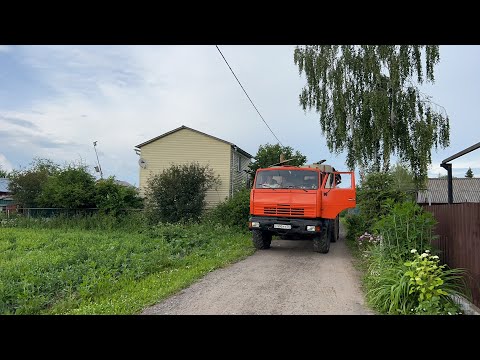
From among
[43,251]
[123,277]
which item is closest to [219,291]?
[123,277]

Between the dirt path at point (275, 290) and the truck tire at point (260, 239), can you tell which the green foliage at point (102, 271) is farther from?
the dirt path at point (275, 290)

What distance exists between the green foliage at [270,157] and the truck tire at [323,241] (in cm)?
1613

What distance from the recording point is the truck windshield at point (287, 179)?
1085cm

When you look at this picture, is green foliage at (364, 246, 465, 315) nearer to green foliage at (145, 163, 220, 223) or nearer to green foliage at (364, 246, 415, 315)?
green foliage at (364, 246, 415, 315)

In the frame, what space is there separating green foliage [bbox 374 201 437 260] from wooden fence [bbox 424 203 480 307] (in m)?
0.28

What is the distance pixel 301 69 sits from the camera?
2005 cm

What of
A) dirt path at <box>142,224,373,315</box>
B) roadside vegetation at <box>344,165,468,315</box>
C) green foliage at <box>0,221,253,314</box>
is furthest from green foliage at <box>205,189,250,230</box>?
roadside vegetation at <box>344,165,468,315</box>

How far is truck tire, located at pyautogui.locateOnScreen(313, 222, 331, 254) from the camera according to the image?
1065 centimetres

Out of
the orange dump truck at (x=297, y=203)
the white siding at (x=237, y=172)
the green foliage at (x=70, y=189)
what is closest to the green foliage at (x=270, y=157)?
the white siding at (x=237, y=172)

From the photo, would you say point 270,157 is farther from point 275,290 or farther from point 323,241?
point 275,290

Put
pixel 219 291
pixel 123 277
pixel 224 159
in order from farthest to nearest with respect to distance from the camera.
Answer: pixel 224 159 → pixel 123 277 → pixel 219 291

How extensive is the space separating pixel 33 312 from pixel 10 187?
22058 mm

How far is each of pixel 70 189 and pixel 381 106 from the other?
16.2 m
